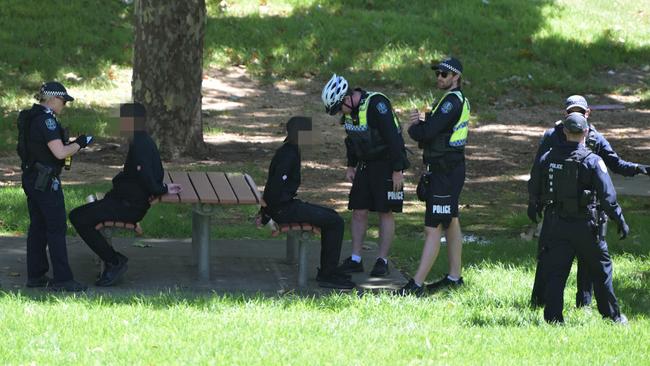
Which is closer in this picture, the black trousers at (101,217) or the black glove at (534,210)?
the black glove at (534,210)

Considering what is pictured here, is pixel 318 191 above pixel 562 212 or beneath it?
beneath

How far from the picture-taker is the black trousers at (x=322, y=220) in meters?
8.68

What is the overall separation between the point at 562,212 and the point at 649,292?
74.8 inches

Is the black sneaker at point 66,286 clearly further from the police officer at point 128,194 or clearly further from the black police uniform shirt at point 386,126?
the black police uniform shirt at point 386,126

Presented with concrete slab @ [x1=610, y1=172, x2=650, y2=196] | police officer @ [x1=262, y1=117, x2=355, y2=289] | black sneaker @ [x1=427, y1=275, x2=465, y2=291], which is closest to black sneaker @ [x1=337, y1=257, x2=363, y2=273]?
police officer @ [x1=262, y1=117, x2=355, y2=289]

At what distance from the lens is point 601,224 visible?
751 centimetres

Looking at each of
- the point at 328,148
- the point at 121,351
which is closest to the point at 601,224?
the point at 121,351

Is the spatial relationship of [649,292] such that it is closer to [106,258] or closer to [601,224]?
[601,224]

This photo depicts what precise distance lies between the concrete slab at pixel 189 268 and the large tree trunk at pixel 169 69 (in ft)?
16.4

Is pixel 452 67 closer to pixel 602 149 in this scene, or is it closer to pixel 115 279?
pixel 602 149

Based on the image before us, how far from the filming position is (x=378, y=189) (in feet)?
30.2

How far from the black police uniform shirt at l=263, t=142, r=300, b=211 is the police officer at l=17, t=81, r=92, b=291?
142 cm

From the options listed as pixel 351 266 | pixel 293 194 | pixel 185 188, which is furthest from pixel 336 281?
pixel 185 188

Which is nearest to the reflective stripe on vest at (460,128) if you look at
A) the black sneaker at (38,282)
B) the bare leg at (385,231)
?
the bare leg at (385,231)
